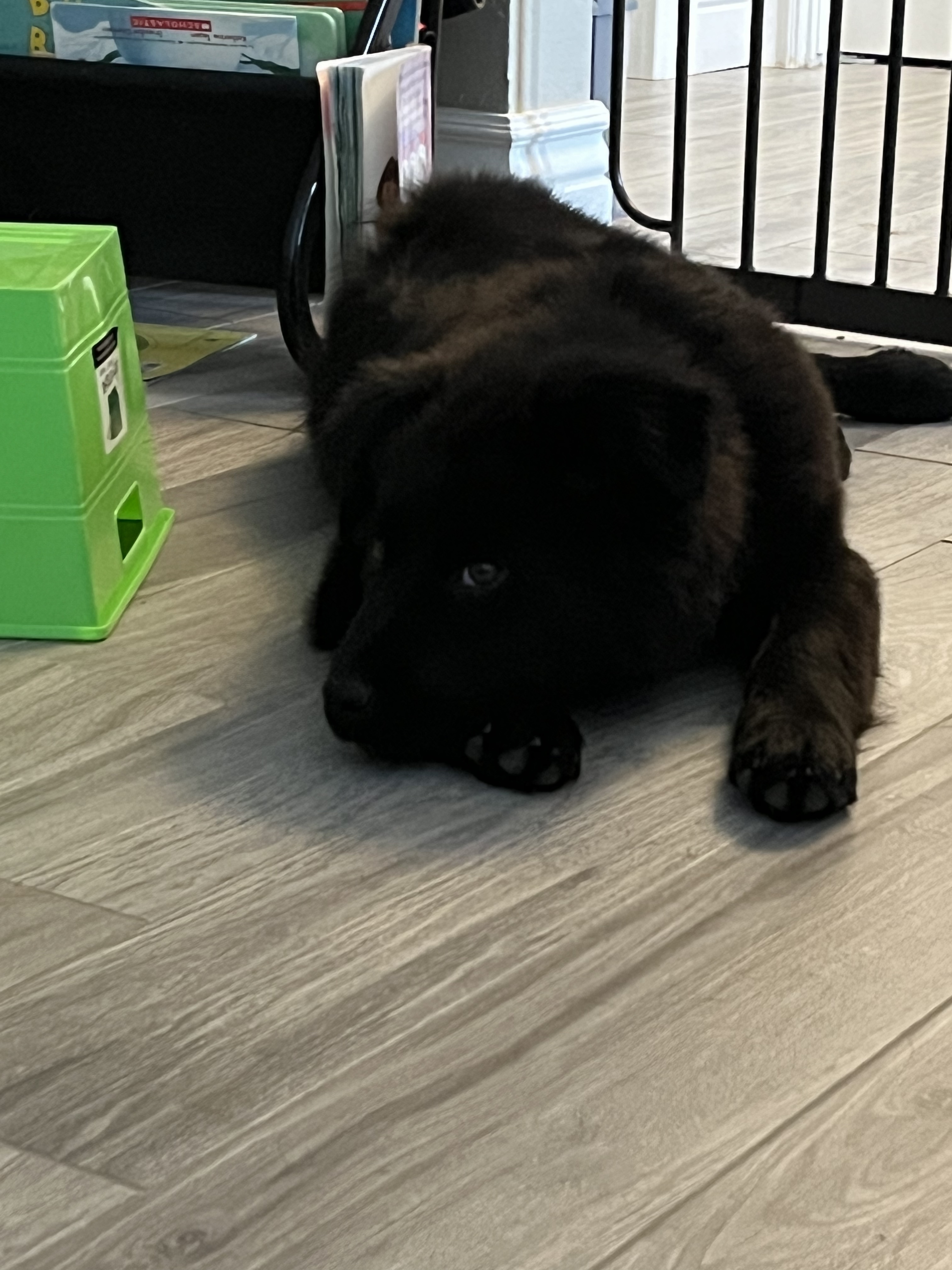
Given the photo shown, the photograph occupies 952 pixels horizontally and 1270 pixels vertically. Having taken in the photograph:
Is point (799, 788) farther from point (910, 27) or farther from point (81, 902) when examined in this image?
point (910, 27)

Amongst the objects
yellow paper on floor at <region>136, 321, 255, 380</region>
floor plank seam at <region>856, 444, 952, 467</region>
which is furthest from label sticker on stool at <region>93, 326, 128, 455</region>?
floor plank seam at <region>856, 444, 952, 467</region>

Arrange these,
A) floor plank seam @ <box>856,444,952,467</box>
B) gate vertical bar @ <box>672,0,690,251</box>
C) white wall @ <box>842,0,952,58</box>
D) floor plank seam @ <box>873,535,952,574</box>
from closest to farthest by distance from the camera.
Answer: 1. floor plank seam @ <box>873,535,952,574</box>
2. floor plank seam @ <box>856,444,952,467</box>
3. gate vertical bar @ <box>672,0,690,251</box>
4. white wall @ <box>842,0,952,58</box>

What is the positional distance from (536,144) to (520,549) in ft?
6.90

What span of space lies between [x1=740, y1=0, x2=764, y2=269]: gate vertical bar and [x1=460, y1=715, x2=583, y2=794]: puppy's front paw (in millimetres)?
1905

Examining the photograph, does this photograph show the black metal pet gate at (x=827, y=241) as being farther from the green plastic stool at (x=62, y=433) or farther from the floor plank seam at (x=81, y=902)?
the floor plank seam at (x=81, y=902)

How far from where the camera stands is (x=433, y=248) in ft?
7.12

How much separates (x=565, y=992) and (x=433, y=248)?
4.03 ft

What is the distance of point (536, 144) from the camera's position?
3.37 meters

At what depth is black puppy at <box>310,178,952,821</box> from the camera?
1.47 m

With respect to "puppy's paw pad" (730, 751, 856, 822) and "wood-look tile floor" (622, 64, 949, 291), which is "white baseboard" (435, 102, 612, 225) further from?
"puppy's paw pad" (730, 751, 856, 822)

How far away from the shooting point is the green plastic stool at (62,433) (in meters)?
1.77

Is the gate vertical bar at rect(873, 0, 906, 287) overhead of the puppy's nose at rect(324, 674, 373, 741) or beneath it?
overhead

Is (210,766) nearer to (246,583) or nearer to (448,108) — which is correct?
(246,583)

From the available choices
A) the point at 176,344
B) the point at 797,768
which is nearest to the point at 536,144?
the point at 176,344
